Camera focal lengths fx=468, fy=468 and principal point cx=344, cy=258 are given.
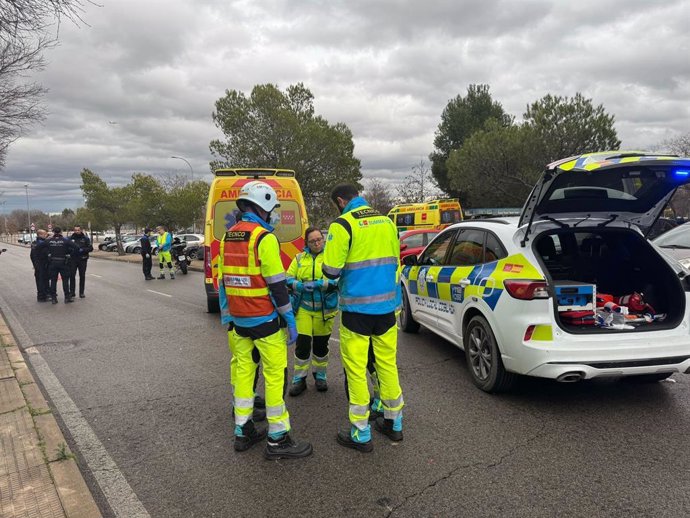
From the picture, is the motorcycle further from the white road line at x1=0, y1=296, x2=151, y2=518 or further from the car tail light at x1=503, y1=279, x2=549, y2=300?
the car tail light at x1=503, y1=279, x2=549, y2=300

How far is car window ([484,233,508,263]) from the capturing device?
4285 mm

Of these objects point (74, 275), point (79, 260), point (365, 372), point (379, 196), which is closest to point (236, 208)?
point (365, 372)

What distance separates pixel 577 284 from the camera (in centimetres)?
420

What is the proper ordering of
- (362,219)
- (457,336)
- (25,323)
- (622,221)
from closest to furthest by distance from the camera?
(362,219), (622,221), (457,336), (25,323)

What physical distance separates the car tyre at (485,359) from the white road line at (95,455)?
2.92 m

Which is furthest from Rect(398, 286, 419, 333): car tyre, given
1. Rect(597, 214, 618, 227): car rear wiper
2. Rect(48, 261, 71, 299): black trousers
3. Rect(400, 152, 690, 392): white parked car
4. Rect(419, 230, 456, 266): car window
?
Rect(48, 261, 71, 299): black trousers

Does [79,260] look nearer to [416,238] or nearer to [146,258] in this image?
[146,258]

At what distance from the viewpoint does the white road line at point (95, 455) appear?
9.13ft

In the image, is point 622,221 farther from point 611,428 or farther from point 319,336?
point 319,336

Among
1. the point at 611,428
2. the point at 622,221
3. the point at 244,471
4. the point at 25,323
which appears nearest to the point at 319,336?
the point at 244,471

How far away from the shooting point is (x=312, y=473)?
307 centimetres

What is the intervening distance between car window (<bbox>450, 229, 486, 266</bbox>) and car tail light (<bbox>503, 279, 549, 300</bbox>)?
2.36 feet

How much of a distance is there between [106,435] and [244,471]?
1379mm

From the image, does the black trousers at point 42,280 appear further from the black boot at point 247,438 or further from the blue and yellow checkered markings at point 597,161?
the blue and yellow checkered markings at point 597,161
